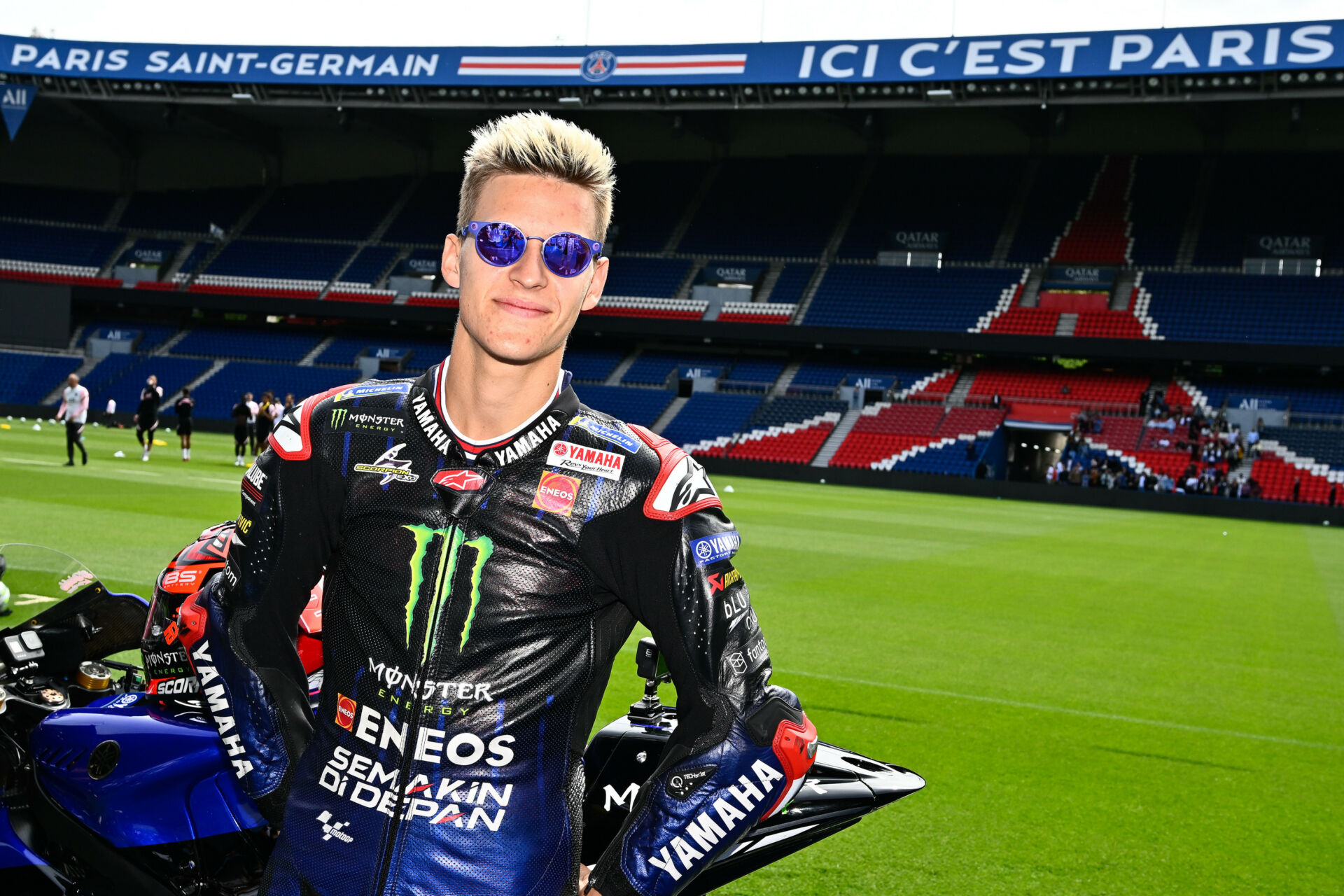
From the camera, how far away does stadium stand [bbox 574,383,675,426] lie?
39656 mm

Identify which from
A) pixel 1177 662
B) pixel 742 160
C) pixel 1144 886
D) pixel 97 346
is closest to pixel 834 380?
pixel 742 160

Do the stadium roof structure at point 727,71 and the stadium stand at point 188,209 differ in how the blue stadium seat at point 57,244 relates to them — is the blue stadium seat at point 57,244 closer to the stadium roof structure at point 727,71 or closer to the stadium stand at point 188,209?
the stadium stand at point 188,209

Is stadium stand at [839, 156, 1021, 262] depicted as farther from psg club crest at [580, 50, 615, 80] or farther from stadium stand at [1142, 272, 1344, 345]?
psg club crest at [580, 50, 615, 80]

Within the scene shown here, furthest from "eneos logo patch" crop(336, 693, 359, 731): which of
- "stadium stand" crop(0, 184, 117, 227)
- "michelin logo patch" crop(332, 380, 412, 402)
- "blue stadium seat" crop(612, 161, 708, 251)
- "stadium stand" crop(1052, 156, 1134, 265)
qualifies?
"stadium stand" crop(0, 184, 117, 227)

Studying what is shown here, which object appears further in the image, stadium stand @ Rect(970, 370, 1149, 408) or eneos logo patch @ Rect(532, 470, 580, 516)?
stadium stand @ Rect(970, 370, 1149, 408)

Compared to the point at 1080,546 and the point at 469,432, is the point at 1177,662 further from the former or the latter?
the point at 1080,546

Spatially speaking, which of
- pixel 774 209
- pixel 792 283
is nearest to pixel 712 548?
pixel 792 283

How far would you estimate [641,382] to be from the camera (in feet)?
138

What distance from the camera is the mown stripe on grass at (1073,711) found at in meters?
6.48

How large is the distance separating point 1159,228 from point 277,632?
43473 millimetres

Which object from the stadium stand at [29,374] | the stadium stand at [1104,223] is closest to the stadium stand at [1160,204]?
the stadium stand at [1104,223]

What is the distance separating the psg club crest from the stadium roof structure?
53 mm

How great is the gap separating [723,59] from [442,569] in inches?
1485

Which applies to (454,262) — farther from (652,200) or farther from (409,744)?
(652,200)
